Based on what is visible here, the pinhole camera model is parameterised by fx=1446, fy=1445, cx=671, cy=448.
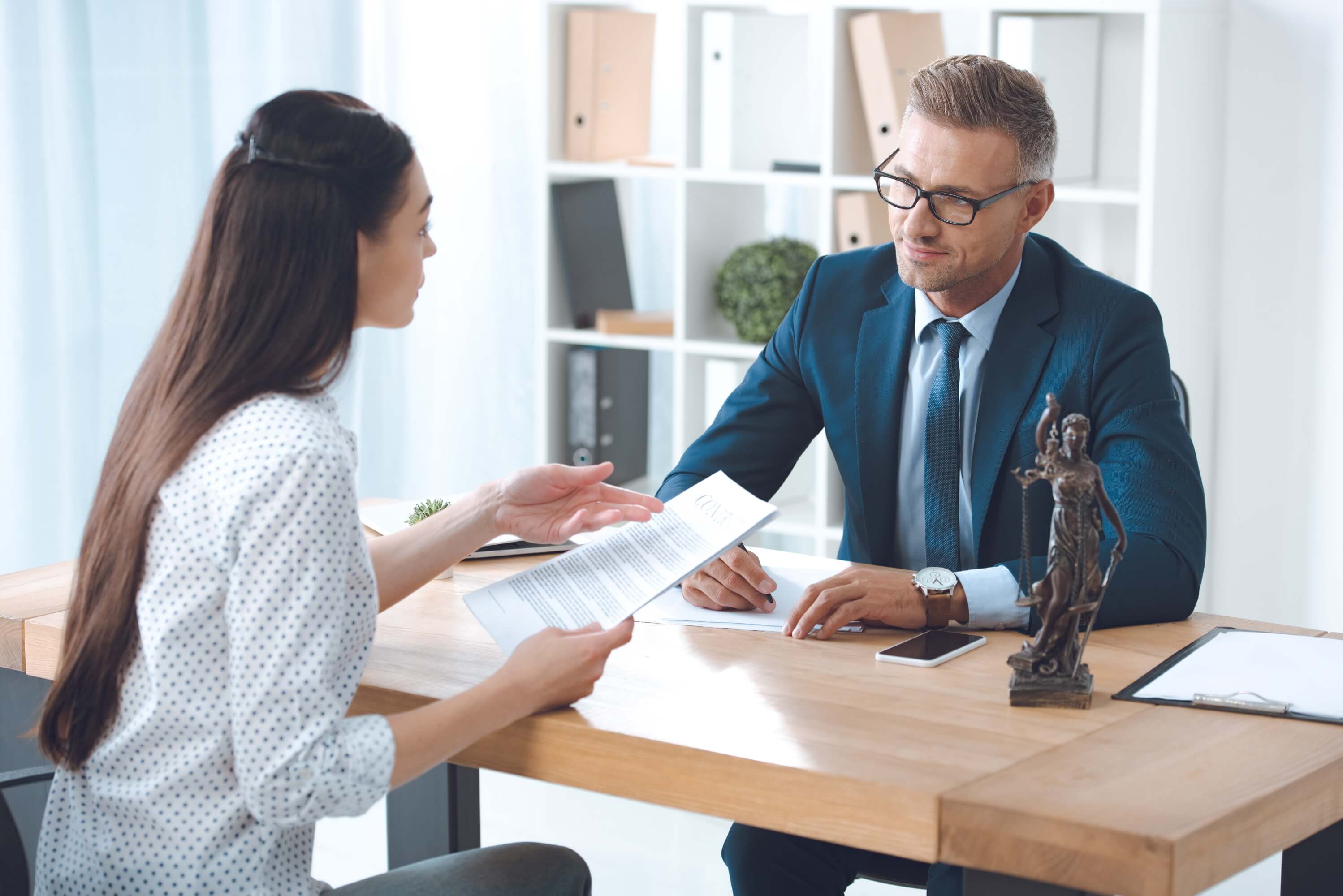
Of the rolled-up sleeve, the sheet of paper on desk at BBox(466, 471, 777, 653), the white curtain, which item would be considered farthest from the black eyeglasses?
the white curtain

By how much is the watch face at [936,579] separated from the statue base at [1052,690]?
0.25 meters

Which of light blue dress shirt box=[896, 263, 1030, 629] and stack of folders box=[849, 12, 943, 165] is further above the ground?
stack of folders box=[849, 12, 943, 165]

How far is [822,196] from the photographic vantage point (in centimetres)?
335

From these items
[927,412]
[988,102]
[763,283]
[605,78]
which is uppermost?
[605,78]

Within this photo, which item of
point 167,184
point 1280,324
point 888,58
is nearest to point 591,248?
point 888,58

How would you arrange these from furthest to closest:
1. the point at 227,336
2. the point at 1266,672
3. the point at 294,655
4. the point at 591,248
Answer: the point at 591,248 < the point at 1266,672 < the point at 227,336 < the point at 294,655

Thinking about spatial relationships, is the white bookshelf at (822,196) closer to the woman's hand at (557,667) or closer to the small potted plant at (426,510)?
the small potted plant at (426,510)

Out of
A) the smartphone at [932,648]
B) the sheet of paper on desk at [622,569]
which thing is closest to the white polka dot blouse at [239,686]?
the sheet of paper on desk at [622,569]

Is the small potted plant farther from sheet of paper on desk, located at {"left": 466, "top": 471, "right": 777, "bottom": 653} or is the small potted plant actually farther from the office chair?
the office chair

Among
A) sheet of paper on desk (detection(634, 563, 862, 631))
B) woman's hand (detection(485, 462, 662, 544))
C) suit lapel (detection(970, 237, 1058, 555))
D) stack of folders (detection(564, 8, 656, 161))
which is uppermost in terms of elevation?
stack of folders (detection(564, 8, 656, 161))

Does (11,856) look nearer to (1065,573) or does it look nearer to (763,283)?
(1065,573)

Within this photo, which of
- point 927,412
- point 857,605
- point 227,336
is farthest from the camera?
point 927,412

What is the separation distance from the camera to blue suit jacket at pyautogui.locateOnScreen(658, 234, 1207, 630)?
67.7 inches

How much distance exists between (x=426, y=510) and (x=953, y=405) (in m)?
0.73
